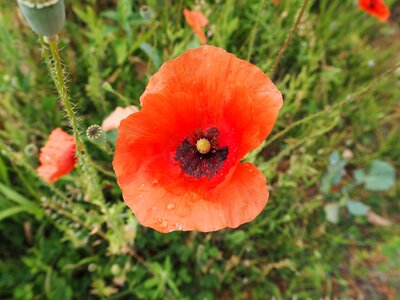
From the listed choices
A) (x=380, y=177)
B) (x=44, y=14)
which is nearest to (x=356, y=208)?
(x=380, y=177)

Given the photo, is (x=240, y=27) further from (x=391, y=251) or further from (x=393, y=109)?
(x=391, y=251)

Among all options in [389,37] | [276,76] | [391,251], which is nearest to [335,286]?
[391,251]

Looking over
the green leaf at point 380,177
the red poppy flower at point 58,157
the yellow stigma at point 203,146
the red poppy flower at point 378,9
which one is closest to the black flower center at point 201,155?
the yellow stigma at point 203,146

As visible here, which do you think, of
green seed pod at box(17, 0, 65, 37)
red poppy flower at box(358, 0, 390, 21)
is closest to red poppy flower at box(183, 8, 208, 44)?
red poppy flower at box(358, 0, 390, 21)

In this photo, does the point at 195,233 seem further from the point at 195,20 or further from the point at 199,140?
the point at 195,20

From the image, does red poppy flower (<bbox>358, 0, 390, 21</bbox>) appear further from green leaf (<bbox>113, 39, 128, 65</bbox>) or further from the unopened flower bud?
the unopened flower bud

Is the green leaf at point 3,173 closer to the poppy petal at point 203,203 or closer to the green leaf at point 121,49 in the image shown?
the green leaf at point 121,49
